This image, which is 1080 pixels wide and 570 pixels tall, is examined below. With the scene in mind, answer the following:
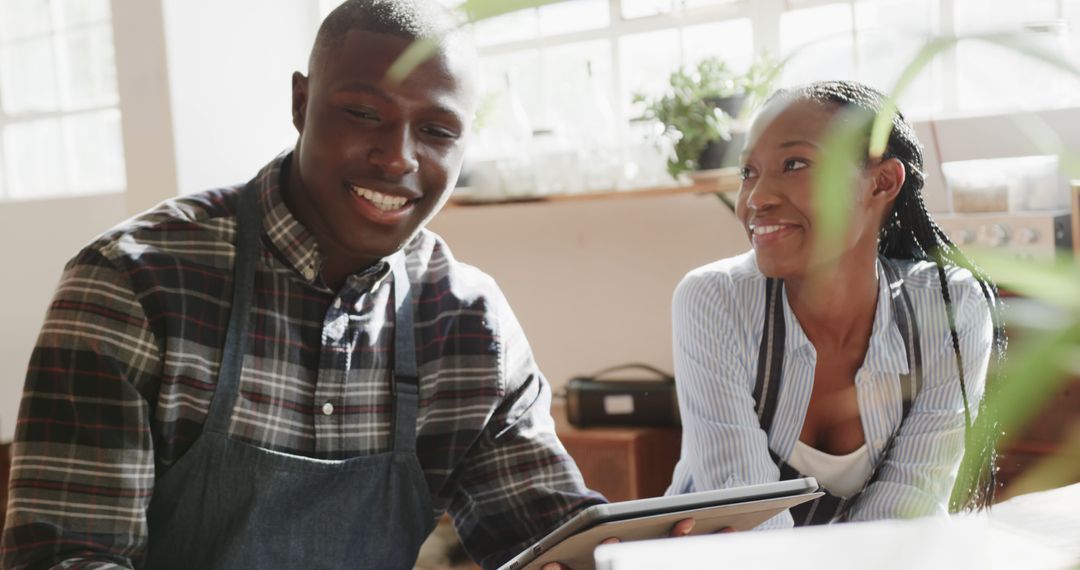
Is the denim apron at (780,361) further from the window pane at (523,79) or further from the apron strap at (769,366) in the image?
the window pane at (523,79)

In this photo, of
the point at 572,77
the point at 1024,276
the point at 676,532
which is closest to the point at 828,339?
the point at 676,532

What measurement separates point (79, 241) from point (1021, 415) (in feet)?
16.6

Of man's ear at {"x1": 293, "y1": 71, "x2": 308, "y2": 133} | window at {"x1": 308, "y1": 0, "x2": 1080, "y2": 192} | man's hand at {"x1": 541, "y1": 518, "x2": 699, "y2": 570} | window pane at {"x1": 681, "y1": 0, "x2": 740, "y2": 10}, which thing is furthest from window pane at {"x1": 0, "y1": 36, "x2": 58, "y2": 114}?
man's hand at {"x1": 541, "y1": 518, "x2": 699, "y2": 570}

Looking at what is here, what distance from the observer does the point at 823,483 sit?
1.77 meters

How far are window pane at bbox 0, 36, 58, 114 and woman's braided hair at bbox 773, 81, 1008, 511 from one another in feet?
13.5

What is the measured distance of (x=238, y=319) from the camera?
142cm

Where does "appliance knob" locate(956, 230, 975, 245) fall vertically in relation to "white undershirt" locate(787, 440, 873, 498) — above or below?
above

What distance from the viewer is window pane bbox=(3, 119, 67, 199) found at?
4.97m

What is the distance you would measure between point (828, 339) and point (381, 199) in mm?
845

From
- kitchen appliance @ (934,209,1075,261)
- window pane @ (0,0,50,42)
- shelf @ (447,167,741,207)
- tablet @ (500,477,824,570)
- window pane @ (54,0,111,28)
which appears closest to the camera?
tablet @ (500,477,824,570)

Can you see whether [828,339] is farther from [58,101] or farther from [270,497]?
[58,101]

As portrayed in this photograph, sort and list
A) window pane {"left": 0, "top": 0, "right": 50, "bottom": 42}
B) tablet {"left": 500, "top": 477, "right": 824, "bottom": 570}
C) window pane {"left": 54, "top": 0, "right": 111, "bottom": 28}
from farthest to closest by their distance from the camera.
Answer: window pane {"left": 0, "top": 0, "right": 50, "bottom": 42} → window pane {"left": 54, "top": 0, "right": 111, "bottom": 28} → tablet {"left": 500, "top": 477, "right": 824, "bottom": 570}

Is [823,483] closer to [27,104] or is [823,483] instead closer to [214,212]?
[214,212]

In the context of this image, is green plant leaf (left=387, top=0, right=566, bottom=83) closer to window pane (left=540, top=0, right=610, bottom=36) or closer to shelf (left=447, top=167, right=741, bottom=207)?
shelf (left=447, top=167, right=741, bottom=207)
